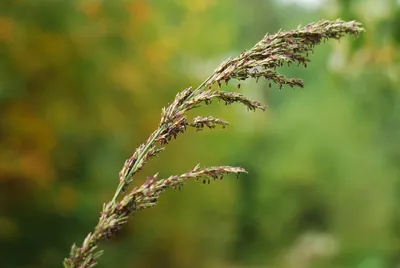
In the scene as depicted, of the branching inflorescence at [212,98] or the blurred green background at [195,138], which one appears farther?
the blurred green background at [195,138]

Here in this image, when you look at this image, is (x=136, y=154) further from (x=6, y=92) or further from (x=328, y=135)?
(x=328, y=135)

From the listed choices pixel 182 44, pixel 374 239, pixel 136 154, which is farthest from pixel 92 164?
pixel 136 154

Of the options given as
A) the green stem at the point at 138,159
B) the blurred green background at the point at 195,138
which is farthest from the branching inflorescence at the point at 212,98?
the blurred green background at the point at 195,138

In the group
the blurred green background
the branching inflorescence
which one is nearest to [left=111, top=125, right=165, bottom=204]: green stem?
the branching inflorescence

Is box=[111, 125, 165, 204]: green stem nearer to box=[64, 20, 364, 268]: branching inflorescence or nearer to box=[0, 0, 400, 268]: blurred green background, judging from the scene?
box=[64, 20, 364, 268]: branching inflorescence

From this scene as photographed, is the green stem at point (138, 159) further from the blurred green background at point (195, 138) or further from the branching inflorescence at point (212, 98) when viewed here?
the blurred green background at point (195, 138)
